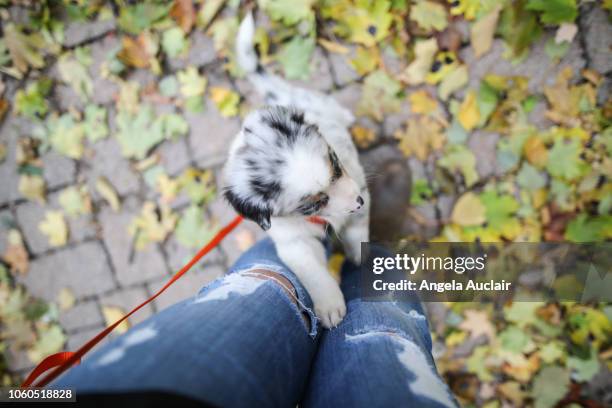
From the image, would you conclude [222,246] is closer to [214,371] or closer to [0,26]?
[214,371]

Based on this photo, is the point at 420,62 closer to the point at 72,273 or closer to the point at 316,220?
the point at 316,220

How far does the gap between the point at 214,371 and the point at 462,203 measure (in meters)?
2.06

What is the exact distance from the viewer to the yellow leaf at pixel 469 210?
8.30 feet

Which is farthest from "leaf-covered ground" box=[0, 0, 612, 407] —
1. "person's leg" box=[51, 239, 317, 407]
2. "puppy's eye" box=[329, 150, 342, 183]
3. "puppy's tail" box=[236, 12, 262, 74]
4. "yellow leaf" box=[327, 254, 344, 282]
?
"person's leg" box=[51, 239, 317, 407]

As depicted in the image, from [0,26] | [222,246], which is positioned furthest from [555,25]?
[0,26]

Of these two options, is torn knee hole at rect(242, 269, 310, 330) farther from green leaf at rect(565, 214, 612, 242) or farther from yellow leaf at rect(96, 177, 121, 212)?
green leaf at rect(565, 214, 612, 242)

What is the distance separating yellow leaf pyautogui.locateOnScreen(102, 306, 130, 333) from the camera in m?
3.09

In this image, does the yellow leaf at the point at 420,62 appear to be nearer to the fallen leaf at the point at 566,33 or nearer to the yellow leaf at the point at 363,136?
the yellow leaf at the point at 363,136

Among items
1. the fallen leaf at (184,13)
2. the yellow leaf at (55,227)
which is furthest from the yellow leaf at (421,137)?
the yellow leaf at (55,227)

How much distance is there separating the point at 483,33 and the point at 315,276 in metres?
2.02

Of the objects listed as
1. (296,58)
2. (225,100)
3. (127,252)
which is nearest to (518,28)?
(296,58)

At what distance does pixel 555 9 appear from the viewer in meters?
2.35

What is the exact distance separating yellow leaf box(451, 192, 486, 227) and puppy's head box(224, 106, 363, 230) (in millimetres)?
1113

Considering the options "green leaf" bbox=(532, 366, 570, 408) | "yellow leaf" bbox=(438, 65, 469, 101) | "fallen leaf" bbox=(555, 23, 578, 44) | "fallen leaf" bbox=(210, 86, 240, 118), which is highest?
"fallen leaf" bbox=(555, 23, 578, 44)
